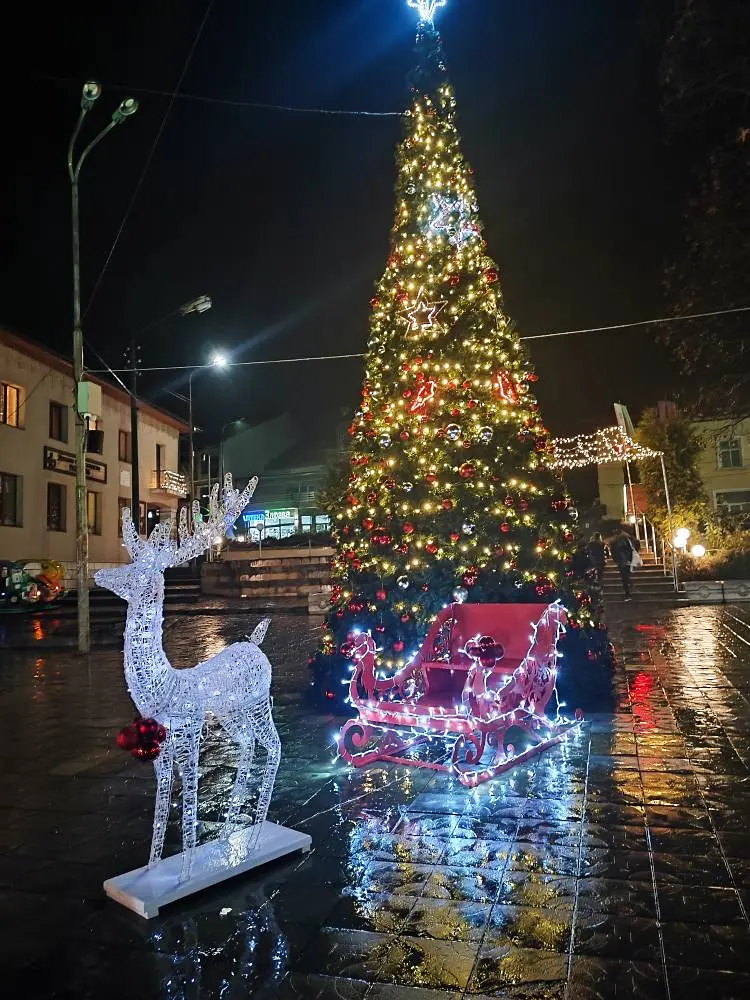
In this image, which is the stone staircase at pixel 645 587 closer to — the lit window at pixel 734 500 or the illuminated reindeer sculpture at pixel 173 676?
the lit window at pixel 734 500

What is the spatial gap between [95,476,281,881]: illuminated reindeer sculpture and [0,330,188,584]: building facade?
17.5 m

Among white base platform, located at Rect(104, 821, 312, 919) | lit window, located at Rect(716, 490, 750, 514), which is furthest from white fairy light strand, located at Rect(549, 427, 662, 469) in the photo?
white base platform, located at Rect(104, 821, 312, 919)

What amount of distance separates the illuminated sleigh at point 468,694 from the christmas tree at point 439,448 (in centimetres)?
68

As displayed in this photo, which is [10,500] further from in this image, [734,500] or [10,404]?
[734,500]

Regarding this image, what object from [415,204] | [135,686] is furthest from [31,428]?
[135,686]

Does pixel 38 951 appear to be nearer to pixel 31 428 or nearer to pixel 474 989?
pixel 474 989

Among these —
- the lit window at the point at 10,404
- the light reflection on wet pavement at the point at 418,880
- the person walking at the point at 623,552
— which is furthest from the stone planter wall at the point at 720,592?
the lit window at the point at 10,404

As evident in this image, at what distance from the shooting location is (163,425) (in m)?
36.2

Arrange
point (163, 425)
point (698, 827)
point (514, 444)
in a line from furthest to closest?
point (163, 425) → point (514, 444) → point (698, 827)

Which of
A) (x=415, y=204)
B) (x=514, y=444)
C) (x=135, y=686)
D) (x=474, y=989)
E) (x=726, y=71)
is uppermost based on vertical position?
(x=726, y=71)

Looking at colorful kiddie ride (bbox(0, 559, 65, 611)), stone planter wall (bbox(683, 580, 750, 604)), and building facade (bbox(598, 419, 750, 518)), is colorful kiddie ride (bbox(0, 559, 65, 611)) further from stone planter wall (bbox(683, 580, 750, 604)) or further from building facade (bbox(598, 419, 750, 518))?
building facade (bbox(598, 419, 750, 518))

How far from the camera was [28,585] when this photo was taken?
2045cm

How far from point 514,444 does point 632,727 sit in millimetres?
3032

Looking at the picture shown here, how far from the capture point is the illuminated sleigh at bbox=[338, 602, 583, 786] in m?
5.74
